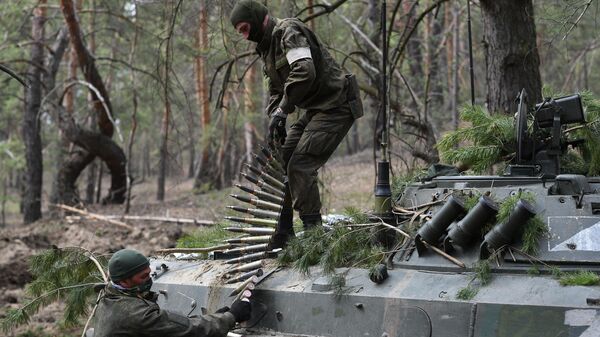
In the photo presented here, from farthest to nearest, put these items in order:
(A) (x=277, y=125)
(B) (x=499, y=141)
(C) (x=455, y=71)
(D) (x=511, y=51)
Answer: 1. (C) (x=455, y=71)
2. (D) (x=511, y=51)
3. (B) (x=499, y=141)
4. (A) (x=277, y=125)

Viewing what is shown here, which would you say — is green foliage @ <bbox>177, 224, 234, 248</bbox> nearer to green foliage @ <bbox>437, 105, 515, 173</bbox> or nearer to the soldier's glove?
the soldier's glove

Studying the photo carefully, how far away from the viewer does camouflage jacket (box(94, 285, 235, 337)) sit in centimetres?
502

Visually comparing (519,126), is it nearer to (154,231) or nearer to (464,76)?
(154,231)

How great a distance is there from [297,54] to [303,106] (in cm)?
54

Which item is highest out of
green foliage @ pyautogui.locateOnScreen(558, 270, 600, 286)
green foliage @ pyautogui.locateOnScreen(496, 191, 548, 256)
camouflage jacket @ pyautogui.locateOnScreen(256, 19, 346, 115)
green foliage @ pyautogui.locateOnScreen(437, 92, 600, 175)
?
camouflage jacket @ pyautogui.locateOnScreen(256, 19, 346, 115)

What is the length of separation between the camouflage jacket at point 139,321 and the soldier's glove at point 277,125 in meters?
1.74

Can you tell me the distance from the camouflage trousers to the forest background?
1.81 m

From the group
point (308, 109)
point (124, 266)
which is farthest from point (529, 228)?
point (124, 266)

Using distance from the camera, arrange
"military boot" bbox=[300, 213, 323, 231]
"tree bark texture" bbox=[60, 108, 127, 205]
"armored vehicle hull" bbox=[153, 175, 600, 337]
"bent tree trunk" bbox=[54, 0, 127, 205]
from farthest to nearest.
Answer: "tree bark texture" bbox=[60, 108, 127, 205] → "bent tree trunk" bbox=[54, 0, 127, 205] → "military boot" bbox=[300, 213, 323, 231] → "armored vehicle hull" bbox=[153, 175, 600, 337]

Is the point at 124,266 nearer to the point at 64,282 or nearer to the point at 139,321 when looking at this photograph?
the point at 139,321

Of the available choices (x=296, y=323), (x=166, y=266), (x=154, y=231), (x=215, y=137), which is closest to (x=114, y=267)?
(x=296, y=323)

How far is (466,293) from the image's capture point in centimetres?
476

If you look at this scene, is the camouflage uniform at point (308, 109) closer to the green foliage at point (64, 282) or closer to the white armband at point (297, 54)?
the white armband at point (297, 54)

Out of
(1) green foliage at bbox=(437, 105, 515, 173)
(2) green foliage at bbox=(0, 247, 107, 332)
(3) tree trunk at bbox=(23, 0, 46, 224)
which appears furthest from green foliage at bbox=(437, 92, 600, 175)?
(3) tree trunk at bbox=(23, 0, 46, 224)
